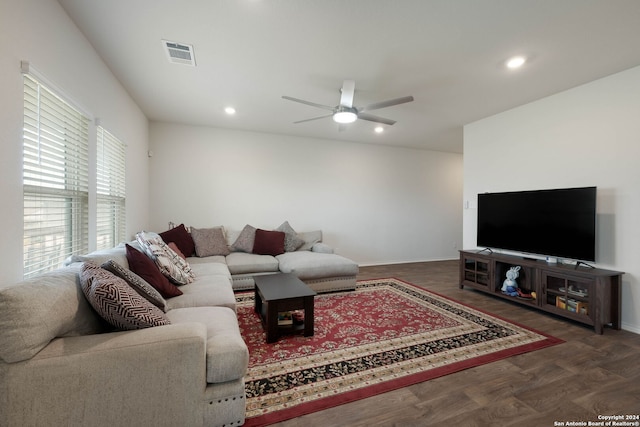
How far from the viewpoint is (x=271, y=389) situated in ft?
5.91

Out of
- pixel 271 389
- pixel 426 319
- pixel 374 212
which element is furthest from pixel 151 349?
pixel 374 212

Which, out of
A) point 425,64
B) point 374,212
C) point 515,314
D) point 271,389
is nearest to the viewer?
point 271,389

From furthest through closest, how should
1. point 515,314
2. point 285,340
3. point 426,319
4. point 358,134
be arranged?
point 358,134, point 515,314, point 426,319, point 285,340

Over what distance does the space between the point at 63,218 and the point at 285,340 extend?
6.78ft

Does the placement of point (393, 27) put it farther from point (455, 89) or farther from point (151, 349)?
point (151, 349)

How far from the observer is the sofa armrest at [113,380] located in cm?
114

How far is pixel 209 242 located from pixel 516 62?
14.8 ft

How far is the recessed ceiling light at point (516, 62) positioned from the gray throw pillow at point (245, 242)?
4.09 metres

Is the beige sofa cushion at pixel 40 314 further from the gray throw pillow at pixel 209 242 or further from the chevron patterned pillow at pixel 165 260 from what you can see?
the gray throw pillow at pixel 209 242

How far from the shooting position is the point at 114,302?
1343mm

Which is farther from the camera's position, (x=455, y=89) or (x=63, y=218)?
(x=455, y=89)

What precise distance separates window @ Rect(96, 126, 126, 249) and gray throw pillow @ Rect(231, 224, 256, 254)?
64.5 inches

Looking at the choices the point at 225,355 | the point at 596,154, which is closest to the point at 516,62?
the point at 596,154

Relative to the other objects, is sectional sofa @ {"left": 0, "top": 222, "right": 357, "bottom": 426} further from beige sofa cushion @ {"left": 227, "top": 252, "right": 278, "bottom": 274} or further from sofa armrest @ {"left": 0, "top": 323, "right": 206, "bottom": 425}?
beige sofa cushion @ {"left": 227, "top": 252, "right": 278, "bottom": 274}
